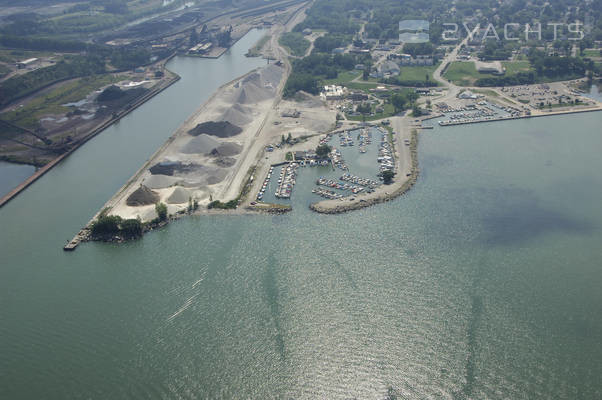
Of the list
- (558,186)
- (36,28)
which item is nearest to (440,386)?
(558,186)

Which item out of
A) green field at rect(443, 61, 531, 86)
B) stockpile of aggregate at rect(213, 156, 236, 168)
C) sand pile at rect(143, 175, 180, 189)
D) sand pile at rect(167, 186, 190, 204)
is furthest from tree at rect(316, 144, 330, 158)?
green field at rect(443, 61, 531, 86)

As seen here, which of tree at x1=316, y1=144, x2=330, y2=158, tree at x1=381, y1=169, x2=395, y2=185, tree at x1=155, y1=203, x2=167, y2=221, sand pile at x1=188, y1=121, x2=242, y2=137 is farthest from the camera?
sand pile at x1=188, y1=121, x2=242, y2=137

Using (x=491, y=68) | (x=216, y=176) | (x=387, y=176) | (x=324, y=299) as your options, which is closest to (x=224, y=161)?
(x=216, y=176)

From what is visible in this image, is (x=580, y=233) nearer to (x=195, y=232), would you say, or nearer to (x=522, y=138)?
(x=522, y=138)

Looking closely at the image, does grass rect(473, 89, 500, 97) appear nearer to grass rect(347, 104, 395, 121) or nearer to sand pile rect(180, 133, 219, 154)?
grass rect(347, 104, 395, 121)

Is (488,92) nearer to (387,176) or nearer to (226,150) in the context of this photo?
(387,176)

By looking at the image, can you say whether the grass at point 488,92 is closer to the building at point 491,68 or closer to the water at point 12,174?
the building at point 491,68
